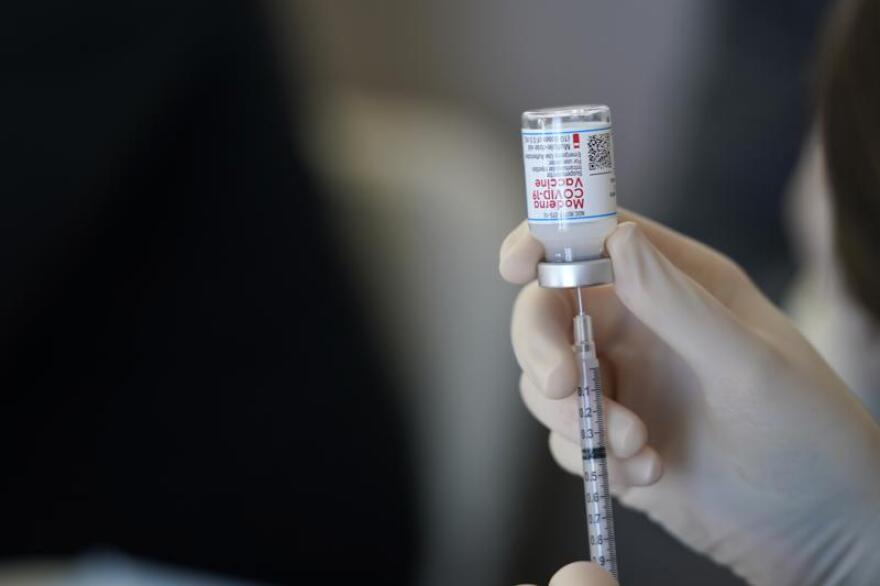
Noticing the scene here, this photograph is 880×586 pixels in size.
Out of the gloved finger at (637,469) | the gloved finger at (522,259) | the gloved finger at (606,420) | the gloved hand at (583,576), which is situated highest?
the gloved finger at (522,259)

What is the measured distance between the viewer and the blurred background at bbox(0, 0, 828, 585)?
205 cm

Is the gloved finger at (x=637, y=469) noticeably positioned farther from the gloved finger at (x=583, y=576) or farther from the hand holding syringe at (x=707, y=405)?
the gloved finger at (x=583, y=576)

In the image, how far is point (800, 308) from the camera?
211 cm

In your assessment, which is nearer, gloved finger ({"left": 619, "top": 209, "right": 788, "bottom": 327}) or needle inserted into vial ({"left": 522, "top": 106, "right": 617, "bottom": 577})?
needle inserted into vial ({"left": 522, "top": 106, "right": 617, "bottom": 577})

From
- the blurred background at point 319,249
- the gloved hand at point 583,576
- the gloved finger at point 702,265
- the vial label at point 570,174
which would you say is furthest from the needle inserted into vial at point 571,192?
the blurred background at point 319,249

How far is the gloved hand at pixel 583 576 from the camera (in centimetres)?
89

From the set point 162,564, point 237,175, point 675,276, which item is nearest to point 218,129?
point 237,175

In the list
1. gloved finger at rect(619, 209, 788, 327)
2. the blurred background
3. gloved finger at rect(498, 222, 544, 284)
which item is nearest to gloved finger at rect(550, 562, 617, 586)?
gloved finger at rect(498, 222, 544, 284)

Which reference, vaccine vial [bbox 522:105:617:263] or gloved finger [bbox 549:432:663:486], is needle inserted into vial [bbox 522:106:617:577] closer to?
vaccine vial [bbox 522:105:617:263]

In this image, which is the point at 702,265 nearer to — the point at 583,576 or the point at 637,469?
the point at 637,469

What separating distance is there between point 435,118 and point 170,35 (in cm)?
55

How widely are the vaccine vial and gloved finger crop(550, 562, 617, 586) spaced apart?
29 cm

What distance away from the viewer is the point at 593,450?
101 centimetres

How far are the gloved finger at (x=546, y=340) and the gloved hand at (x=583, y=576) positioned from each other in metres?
0.18
